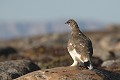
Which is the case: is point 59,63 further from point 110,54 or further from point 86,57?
point 86,57

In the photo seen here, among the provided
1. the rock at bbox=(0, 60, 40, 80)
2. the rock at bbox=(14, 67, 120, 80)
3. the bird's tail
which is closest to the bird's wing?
the bird's tail

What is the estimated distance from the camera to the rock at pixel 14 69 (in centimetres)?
1773

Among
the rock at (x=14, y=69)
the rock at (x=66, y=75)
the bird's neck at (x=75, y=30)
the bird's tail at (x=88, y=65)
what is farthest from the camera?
the rock at (x=14, y=69)

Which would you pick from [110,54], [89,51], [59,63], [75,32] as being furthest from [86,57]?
[110,54]

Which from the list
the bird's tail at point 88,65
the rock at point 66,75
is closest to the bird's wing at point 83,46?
the bird's tail at point 88,65

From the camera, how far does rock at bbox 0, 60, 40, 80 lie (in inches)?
698

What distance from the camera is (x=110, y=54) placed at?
29.0 m

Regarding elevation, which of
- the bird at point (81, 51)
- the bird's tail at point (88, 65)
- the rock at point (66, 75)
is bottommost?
the rock at point (66, 75)

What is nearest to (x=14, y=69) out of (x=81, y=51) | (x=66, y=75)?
(x=81, y=51)

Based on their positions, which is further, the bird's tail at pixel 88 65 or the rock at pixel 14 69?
the rock at pixel 14 69

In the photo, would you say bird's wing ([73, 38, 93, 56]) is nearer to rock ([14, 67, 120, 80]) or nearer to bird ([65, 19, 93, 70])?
bird ([65, 19, 93, 70])

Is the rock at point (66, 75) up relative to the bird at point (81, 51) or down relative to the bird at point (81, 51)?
down

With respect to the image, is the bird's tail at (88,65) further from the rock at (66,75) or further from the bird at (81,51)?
the rock at (66,75)

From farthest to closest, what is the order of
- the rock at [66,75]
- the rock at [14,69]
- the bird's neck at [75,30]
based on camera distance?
the rock at [14,69] < the bird's neck at [75,30] < the rock at [66,75]
